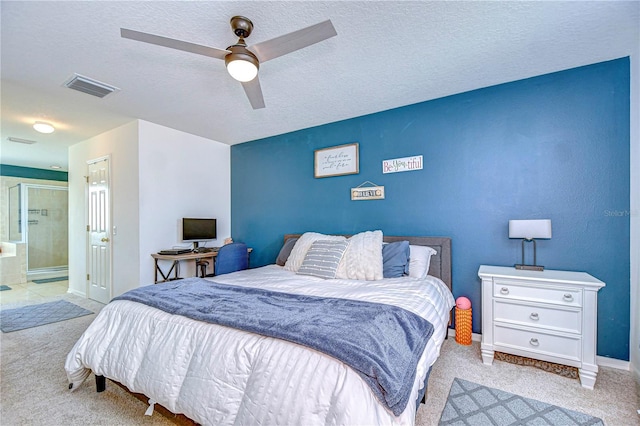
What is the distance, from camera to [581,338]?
198 centimetres

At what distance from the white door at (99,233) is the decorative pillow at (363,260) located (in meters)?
3.50

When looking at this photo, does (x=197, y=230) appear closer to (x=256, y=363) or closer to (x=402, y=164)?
(x=402, y=164)

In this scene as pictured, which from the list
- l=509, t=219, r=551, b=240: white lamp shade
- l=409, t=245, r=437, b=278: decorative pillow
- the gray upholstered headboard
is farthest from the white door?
l=509, t=219, r=551, b=240: white lamp shade

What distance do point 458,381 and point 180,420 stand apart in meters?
1.88

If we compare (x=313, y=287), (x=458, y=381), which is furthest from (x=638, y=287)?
(x=313, y=287)

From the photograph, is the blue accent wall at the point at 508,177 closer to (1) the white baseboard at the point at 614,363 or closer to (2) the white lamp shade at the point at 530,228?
(1) the white baseboard at the point at 614,363

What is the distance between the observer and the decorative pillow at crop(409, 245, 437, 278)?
8.52ft

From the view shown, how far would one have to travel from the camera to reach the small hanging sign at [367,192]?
10.9 feet

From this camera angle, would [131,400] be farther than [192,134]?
No

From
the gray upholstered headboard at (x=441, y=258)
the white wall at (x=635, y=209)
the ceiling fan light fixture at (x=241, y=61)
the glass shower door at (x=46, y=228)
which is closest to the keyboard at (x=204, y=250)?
the ceiling fan light fixture at (x=241, y=61)

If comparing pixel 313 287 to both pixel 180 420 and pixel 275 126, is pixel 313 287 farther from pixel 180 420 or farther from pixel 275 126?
pixel 275 126

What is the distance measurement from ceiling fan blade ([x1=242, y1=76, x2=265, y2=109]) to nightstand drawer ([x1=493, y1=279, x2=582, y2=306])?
2.47 metres

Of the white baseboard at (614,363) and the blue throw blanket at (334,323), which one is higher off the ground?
the blue throw blanket at (334,323)

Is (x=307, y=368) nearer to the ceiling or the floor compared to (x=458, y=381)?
nearer to the ceiling
